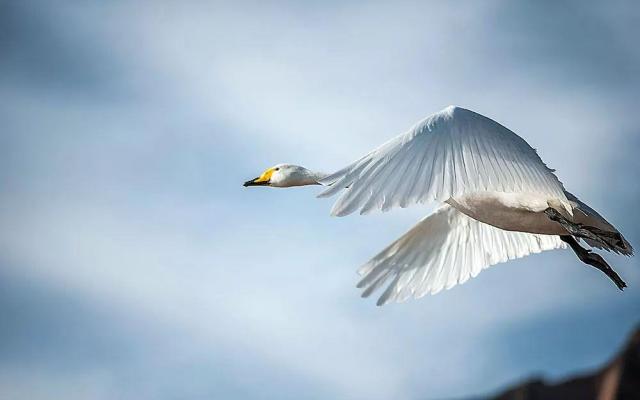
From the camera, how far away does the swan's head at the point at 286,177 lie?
642 inches

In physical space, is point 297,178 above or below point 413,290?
above

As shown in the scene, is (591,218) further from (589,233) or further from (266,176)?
(266,176)

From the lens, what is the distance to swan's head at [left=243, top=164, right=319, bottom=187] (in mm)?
16312

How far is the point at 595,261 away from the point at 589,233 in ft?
3.33

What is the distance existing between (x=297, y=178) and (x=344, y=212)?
533 centimetres

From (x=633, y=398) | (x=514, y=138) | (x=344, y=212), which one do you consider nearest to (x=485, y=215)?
(x=514, y=138)

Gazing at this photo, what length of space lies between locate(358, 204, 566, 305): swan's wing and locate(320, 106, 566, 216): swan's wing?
3.91m

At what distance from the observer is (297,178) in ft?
53.6

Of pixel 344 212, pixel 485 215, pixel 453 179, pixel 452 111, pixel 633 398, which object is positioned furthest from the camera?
pixel 633 398

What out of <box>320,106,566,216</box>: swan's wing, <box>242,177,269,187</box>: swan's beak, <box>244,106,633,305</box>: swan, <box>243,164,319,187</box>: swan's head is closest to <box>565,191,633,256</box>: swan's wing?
<box>244,106,633,305</box>: swan

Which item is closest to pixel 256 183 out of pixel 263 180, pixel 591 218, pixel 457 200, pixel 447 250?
pixel 263 180

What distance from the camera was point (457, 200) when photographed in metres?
14.3

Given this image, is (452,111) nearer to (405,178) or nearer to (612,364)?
(405,178)

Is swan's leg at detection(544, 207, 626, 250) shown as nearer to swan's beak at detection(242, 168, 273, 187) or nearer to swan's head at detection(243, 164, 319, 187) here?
swan's head at detection(243, 164, 319, 187)
